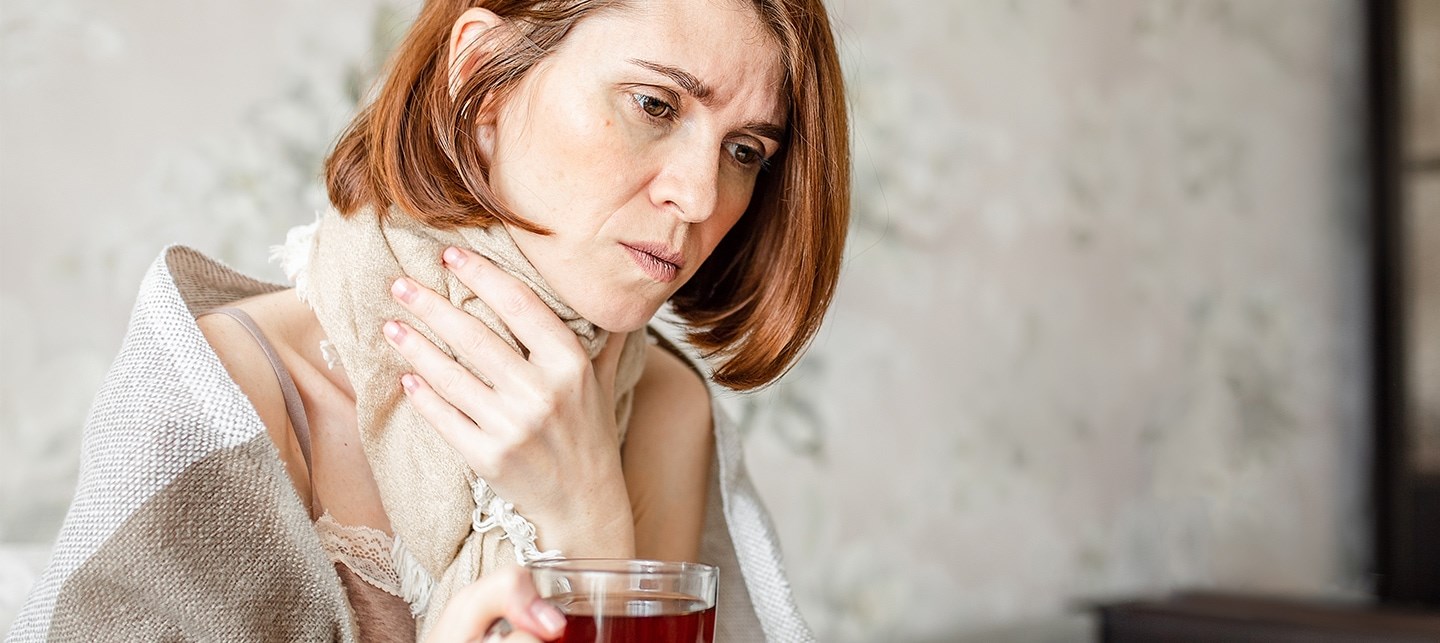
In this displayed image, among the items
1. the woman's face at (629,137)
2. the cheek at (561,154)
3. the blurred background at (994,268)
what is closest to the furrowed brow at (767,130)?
the woman's face at (629,137)

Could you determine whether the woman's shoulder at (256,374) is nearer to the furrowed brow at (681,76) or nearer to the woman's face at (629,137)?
the woman's face at (629,137)

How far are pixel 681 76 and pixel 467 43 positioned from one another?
183mm

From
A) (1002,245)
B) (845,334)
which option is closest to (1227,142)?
(1002,245)

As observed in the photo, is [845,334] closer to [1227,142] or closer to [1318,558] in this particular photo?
[1227,142]

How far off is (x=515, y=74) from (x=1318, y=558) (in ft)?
7.82

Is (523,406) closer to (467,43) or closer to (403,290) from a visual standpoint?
(403,290)

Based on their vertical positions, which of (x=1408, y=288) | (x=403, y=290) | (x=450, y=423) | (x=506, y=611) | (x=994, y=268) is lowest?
(x=506, y=611)

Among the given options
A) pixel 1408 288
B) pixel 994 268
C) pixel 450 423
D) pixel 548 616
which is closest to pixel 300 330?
pixel 450 423

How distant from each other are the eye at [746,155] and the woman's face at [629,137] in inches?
0.7

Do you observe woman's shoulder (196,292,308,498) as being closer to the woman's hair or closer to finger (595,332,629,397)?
the woman's hair

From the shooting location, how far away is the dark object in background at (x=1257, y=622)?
1.74m

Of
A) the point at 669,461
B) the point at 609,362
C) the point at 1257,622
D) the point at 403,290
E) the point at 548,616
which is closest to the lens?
the point at 548,616

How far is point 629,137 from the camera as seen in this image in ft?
3.01

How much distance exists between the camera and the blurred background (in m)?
1.25
